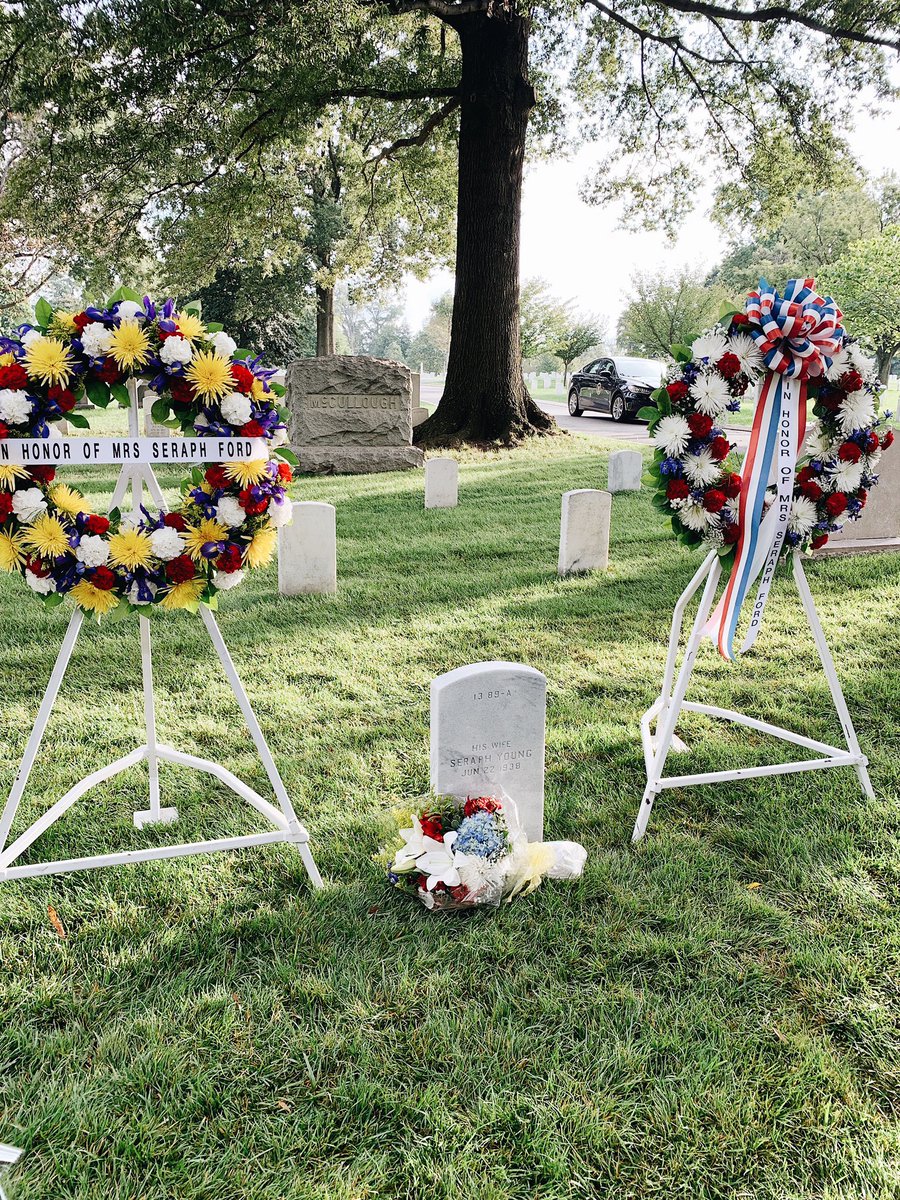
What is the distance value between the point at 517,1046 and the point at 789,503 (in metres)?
2.17

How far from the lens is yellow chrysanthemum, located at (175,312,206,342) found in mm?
2531

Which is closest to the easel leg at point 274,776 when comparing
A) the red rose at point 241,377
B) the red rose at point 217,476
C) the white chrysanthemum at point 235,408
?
the red rose at point 217,476

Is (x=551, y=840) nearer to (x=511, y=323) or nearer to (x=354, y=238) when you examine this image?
(x=511, y=323)

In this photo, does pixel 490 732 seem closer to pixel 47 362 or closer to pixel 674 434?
pixel 674 434

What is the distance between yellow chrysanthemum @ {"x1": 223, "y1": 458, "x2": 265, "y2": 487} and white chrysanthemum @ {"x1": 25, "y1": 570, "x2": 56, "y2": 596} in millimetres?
674

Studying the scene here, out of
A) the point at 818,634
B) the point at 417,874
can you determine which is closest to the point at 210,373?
the point at 417,874

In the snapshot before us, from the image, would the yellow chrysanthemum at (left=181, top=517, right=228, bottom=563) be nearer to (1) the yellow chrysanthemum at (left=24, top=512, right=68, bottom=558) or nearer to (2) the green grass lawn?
(1) the yellow chrysanthemum at (left=24, top=512, right=68, bottom=558)

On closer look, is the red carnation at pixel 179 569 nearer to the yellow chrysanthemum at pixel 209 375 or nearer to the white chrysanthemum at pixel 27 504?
the white chrysanthemum at pixel 27 504

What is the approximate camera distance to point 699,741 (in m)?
3.94

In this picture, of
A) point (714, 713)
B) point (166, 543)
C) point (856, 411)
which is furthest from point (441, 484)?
point (166, 543)

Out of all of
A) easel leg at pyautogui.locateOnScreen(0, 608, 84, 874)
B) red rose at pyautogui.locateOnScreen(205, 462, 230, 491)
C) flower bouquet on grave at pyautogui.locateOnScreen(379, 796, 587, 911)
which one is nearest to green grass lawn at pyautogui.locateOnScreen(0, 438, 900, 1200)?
flower bouquet on grave at pyautogui.locateOnScreen(379, 796, 587, 911)

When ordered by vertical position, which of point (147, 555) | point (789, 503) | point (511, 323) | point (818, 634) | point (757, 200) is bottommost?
point (818, 634)

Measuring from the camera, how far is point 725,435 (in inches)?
119

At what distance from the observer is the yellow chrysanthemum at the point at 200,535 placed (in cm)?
262
